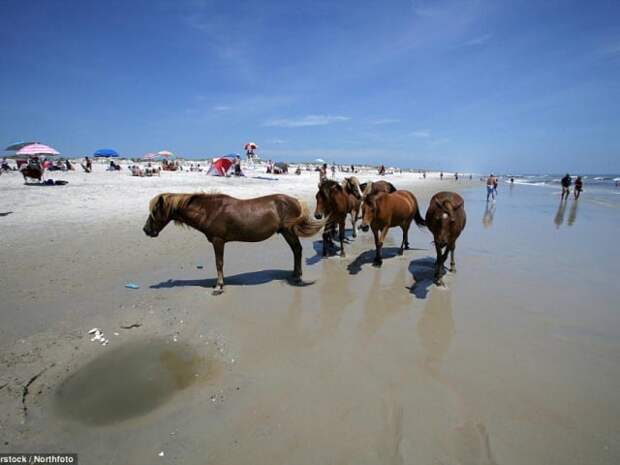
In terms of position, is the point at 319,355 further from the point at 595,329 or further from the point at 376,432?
the point at 595,329

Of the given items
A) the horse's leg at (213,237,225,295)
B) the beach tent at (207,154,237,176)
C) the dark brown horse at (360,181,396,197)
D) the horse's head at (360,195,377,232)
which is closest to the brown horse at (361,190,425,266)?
the horse's head at (360,195,377,232)

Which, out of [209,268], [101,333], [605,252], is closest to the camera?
[101,333]

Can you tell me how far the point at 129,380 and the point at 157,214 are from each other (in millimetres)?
3308

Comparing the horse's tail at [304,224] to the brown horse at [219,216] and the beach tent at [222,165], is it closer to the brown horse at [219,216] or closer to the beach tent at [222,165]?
the brown horse at [219,216]

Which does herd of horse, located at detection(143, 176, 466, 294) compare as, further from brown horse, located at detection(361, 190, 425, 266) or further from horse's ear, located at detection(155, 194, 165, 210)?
brown horse, located at detection(361, 190, 425, 266)

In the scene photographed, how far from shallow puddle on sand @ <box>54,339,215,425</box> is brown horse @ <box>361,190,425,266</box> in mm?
4287

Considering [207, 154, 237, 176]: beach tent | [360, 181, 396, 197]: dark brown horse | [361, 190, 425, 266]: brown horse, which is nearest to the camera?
[361, 190, 425, 266]: brown horse

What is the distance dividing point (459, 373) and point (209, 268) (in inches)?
217

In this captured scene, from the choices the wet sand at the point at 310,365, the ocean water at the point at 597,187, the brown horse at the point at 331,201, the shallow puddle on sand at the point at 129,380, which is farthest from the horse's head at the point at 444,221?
the ocean water at the point at 597,187

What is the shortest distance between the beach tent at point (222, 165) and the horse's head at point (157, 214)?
25494 millimetres

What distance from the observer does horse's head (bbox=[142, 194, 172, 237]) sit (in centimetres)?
548

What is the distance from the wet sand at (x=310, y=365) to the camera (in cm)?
236

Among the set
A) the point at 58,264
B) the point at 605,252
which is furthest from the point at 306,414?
the point at 605,252

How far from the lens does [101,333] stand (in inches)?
153
